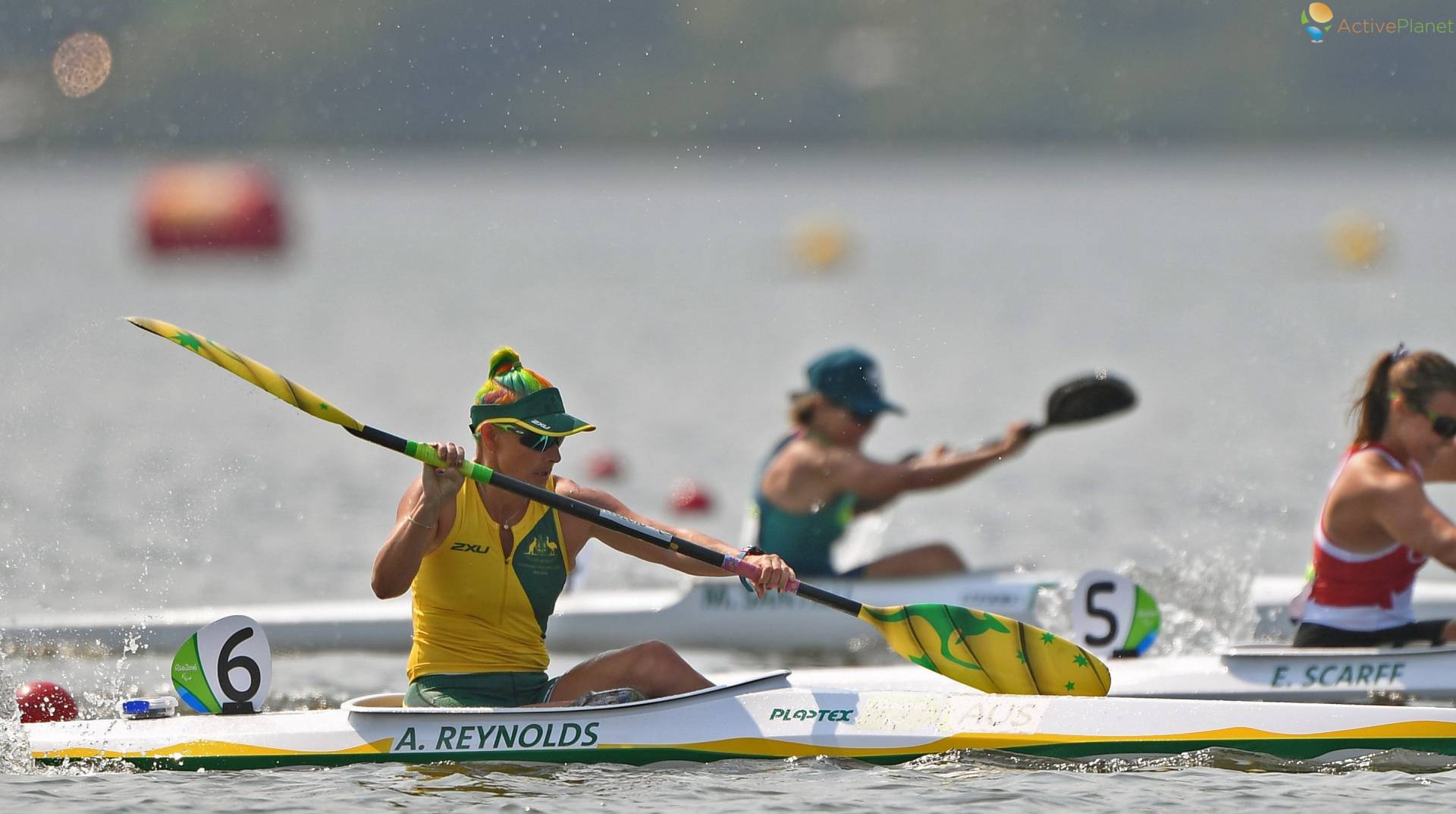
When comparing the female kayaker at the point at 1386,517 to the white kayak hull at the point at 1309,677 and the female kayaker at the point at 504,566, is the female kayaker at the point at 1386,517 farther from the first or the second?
the female kayaker at the point at 504,566

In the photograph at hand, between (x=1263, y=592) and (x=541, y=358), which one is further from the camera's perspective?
(x=541, y=358)

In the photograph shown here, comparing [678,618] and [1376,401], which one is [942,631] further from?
[678,618]

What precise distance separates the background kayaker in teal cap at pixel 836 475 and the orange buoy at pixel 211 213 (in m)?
40.3

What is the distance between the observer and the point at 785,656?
11.8 m

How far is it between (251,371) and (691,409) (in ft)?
58.9

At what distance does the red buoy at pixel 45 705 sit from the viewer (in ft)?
27.3

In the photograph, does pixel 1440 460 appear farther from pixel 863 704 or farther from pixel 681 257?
pixel 681 257

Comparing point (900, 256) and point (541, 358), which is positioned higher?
point (900, 256)

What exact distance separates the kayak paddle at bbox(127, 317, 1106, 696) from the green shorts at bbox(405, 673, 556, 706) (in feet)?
2.29

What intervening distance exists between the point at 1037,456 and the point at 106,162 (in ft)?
358

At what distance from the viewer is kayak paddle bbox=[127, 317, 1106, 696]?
773cm

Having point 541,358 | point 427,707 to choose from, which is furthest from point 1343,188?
point 427,707

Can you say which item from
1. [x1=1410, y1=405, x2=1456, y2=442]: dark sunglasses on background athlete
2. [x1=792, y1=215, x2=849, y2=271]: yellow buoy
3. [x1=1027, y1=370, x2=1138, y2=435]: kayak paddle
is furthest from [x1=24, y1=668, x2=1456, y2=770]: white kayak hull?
[x1=792, y1=215, x2=849, y2=271]: yellow buoy

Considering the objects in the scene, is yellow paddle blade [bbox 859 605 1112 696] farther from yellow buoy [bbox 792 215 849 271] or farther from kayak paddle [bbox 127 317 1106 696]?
yellow buoy [bbox 792 215 849 271]
